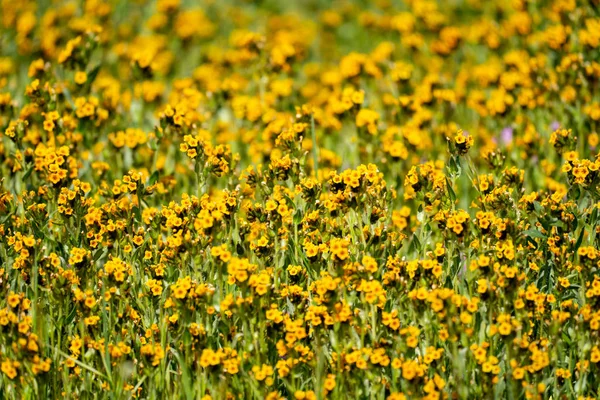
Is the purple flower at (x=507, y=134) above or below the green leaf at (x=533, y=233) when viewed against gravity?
below

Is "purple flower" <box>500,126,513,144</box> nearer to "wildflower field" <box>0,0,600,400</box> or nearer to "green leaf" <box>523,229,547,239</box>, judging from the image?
"wildflower field" <box>0,0,600,400</box>

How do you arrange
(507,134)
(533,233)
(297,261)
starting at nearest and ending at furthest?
(533,233), (297,261), (507,134)

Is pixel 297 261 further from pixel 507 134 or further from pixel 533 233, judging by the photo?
pixel 507 134

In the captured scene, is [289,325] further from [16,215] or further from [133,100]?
[133,100]

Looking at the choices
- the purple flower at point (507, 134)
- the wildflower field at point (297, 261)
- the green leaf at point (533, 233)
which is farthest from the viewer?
the purple flower at point (507, 134)

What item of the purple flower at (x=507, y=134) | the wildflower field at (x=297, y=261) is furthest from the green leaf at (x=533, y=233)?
the purple flower at (x=507, y=134)

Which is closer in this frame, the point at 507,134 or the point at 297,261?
the point at 297,261

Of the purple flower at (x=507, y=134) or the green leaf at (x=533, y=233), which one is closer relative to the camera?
the green leaf at (x=533, y=233)

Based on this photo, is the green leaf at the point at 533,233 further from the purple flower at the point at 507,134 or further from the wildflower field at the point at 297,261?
the purple flower at the point at 507,134

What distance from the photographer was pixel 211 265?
4039mm

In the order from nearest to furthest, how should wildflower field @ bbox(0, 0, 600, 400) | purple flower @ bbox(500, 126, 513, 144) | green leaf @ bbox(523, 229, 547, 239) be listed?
wildflower field @ bbox(0, 0, 600, 400), green leaf @ bbox(523, 229, 547, 239), purple flower @ bbox(500, 126, 513, 144)

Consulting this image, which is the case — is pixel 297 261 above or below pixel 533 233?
below

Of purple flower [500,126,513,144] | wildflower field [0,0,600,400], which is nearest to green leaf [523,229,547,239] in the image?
wildflower field [0,0,600,400]

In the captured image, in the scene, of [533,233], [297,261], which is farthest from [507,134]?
[297,261]
